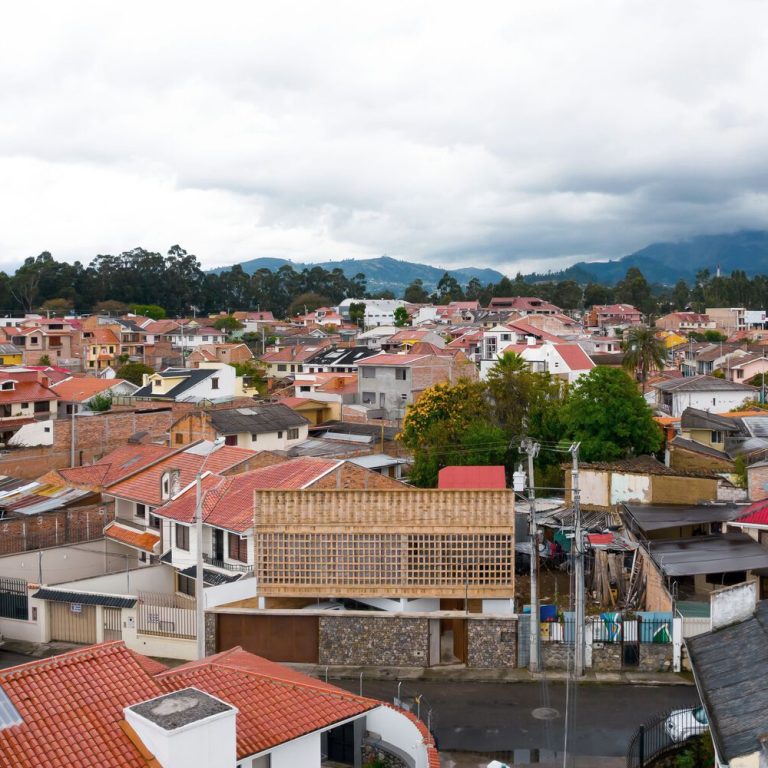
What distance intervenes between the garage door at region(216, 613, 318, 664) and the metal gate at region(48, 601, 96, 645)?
13.3 ft

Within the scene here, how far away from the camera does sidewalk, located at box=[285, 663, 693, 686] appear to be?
20.2 meters

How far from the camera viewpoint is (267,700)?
1305 cm

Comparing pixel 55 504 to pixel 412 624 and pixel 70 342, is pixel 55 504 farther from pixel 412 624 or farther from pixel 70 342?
pixel 70 342

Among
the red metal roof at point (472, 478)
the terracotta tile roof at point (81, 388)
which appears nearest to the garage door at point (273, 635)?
the red metal roof at point (472, 478)

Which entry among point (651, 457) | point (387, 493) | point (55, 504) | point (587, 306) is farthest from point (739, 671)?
point (587, 306)

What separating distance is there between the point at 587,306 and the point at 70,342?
97415mm

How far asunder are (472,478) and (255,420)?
59.5ft

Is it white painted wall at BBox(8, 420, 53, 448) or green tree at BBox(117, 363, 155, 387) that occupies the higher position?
green tree at BBox(117, 363, 155, 387)

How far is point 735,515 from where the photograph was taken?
26.3m

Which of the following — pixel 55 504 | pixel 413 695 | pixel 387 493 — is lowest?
pixel 413 695

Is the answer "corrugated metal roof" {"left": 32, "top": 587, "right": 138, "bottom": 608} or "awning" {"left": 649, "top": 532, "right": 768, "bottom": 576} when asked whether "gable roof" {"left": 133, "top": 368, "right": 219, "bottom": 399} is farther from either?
"awning" {"left": 649, "top": 532, "right": 768, "bottom": 576}

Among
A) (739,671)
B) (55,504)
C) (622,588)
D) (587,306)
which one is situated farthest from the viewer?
(587,306)

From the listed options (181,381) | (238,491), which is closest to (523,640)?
(238,491)

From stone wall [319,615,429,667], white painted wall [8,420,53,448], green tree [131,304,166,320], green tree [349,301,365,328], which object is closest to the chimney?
stone wall [319,615,429,667]
